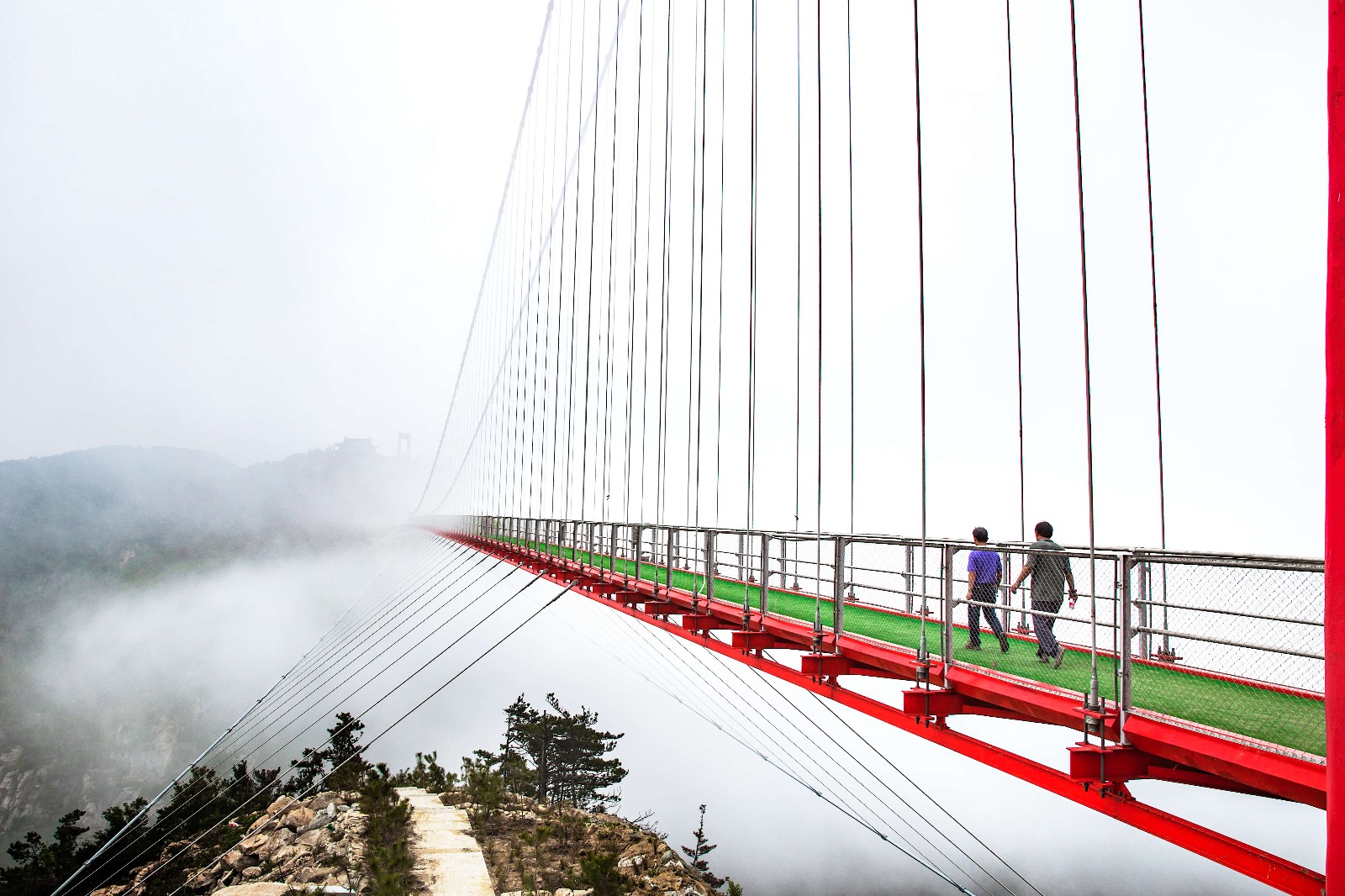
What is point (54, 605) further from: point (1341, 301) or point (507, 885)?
point (1341, 301)

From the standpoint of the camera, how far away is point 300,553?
469ft

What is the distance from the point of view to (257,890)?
42.5ft

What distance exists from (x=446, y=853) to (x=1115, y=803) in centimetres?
1493

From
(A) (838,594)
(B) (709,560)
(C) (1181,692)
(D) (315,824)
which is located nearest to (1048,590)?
(C) (1181,692)

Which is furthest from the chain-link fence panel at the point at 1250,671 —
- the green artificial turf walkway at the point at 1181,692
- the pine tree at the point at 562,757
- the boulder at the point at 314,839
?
the pine tree at the point at 562,757

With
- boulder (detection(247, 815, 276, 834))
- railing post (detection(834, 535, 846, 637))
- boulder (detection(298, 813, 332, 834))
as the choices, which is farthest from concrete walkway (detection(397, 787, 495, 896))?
railing post (detection(834, 535, 846, 637))

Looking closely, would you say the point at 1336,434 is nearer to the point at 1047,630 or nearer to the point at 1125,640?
Answer: the point at 1125,640

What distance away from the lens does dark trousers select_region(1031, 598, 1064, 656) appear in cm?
475

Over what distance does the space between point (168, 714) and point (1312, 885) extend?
112 m

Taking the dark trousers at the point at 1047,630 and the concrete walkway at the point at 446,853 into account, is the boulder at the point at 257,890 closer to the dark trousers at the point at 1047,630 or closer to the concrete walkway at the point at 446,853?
the concrete walkway at the point at 446,853

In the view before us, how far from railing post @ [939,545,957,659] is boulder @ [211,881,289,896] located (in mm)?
12496

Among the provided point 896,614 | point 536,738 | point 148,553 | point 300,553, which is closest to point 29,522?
point 148,553

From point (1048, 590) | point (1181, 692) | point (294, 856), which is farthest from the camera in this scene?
point (294, 856)

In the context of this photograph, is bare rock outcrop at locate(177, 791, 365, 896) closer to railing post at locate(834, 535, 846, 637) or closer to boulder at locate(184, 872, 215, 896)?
boulder at locate(184, 872, 215, 896)
